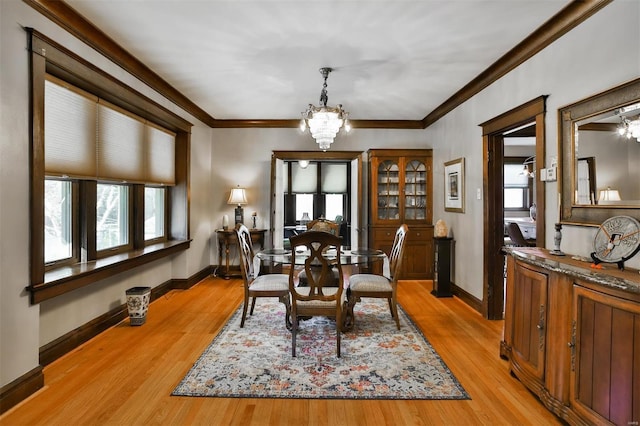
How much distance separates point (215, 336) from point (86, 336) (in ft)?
3.75

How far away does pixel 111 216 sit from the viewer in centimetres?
395

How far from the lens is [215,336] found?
3.39 m

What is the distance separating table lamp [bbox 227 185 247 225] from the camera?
590 cm

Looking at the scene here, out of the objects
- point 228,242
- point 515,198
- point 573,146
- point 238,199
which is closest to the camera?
point 573,146

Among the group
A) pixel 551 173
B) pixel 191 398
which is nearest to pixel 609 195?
pixel 551 173

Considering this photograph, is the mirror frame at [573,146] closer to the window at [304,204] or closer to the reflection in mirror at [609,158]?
the reflection in mirror at [609,158]

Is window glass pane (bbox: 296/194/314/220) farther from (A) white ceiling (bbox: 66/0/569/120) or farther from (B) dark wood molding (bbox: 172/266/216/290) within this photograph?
(A) white ceiling (bbox: 66/0/569/120)

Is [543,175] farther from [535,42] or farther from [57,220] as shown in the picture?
[57,220]

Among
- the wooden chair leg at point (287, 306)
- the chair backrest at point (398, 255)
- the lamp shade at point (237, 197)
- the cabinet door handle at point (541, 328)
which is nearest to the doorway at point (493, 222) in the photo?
the chair backrest at point (398, 255)

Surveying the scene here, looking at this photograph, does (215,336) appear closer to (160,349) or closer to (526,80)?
(160,349)

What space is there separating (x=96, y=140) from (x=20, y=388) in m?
2.07

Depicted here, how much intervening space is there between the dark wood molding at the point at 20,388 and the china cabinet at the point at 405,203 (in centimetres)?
445

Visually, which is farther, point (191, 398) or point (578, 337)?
point (191, 398)

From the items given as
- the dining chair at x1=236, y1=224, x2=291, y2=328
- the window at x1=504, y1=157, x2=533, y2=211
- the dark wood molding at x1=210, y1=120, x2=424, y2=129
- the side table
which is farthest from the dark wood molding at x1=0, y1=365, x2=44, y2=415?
the window at x1=504, y1=157, x2=533, y2=211
